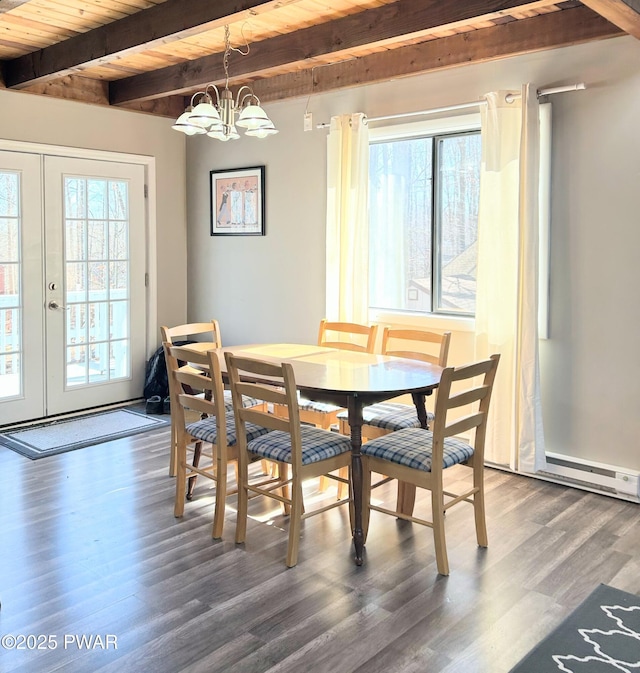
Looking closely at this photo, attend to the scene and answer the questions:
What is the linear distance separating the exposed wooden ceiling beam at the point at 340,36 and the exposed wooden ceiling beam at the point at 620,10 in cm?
45

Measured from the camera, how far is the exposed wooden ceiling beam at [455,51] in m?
3.71

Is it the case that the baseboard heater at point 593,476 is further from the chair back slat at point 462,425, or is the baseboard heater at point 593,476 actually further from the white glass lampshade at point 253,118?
the white glass lampshade at point 253,118


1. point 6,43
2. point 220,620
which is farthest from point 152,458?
point 6,43

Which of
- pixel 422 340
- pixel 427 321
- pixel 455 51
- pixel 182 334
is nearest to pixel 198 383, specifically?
pixel 182 334

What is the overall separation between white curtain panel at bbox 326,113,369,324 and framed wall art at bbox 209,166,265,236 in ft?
2.70

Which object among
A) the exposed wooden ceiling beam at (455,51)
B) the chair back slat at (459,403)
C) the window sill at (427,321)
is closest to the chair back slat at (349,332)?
the window sill at (427,321)

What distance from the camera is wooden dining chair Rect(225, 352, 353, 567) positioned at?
2922mm

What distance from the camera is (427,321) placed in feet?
15.1

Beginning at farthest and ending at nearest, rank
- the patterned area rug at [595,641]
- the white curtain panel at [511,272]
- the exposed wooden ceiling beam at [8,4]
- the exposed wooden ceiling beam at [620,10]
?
the white curtain panel at [511,272]
the exposed wooden ceiling beam at [8,4]
the exposed wooden ceiling beam at [620,10]
the patterned area rug at [595,641]

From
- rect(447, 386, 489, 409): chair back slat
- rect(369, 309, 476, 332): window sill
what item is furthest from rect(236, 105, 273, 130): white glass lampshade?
rect(369, 309, 476, 332): window sill

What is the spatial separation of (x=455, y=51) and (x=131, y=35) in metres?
1.85

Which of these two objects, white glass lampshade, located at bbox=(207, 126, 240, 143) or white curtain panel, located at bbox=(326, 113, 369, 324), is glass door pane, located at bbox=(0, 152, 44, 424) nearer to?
white curtain panel, located at bbox=(326, 113, 369, 324)

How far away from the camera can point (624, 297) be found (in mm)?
3746

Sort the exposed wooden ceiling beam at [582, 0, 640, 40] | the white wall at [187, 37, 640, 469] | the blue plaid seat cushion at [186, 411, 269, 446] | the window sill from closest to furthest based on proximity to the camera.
Result: the exposed wooden ceiling beam at [582, 0, 640, 40], the blue plaid seat cushion at [186, 411, 269, 446], the white wall at [187, 37, 640, 469], the window sill
